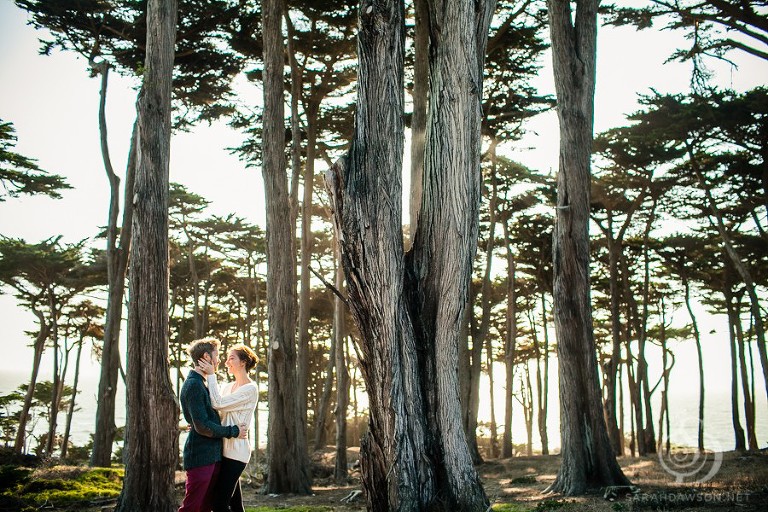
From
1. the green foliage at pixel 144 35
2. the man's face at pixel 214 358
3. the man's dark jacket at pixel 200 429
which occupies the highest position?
the green foliage at pixel 144 35

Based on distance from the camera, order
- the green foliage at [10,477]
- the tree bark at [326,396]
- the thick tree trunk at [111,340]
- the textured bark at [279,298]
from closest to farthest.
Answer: the green foliage at [10,477] < the textured bark at [279,298] < the thick tree trunk at [111,340] < the tree bark at [326,396]

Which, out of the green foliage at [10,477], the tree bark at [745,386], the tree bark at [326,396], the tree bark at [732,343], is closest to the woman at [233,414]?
the green foliage at [10,477]

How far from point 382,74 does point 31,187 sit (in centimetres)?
1479

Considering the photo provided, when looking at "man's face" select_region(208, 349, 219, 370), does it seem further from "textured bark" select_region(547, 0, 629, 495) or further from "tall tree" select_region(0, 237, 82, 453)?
"tall tree" select_region(0, 237, 82, 453)

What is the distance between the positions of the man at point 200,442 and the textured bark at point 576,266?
5.41 metres

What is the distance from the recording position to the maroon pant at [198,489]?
4.41 meters

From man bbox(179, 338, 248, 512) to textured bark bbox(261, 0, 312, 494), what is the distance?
649cm

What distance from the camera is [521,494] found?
9.41 meters

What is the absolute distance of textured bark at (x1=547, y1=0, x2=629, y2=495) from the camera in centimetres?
833

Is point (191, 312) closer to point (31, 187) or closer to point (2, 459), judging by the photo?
point (31, 187)

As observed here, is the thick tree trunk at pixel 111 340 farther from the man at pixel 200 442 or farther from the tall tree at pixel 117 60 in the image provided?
the man at pixel 200 442

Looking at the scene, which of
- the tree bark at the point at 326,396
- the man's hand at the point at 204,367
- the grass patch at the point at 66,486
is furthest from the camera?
the tree bark at the point at 326,396

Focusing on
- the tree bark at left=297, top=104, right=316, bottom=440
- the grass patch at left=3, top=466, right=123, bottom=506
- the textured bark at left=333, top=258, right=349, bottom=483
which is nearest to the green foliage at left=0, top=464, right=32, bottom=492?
the grass patch at left=3, top=466, right=123, bottom=506

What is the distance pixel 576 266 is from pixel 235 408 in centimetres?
577
